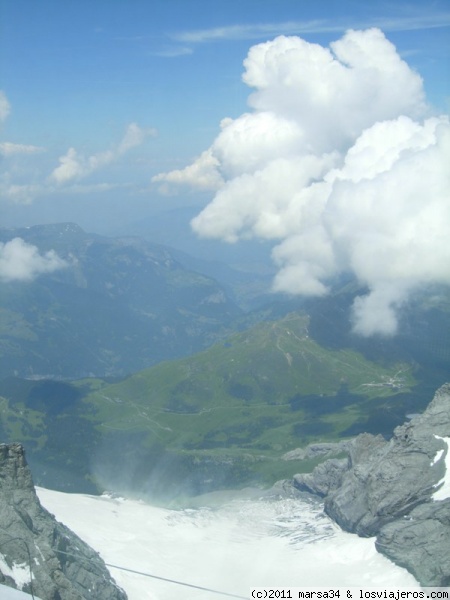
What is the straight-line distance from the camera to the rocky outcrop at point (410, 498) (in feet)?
268

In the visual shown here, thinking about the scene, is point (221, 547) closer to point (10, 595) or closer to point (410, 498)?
point (410, 498)

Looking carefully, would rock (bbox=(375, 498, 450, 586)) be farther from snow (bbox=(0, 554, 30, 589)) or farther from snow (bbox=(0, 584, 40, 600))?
snow (bbox=(0, 584, 40, 600))

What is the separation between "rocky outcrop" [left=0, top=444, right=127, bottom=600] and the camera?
208 feet

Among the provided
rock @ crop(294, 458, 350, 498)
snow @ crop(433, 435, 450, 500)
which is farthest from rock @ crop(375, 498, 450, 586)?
rock @ crop(294, 458, 350, 498)

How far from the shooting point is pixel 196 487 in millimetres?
181500

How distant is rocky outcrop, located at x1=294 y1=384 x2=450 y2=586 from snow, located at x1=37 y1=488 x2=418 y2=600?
7.93 feet

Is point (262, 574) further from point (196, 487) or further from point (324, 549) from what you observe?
point (196, 487)

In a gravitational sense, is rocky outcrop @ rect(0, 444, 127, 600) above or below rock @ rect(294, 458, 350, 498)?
below

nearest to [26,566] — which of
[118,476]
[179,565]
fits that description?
[179,565]

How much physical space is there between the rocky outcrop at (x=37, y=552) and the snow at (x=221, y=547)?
625 cm

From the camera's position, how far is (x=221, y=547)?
103 m

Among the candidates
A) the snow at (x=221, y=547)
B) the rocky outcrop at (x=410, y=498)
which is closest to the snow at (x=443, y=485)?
the rocky outcrop at (x=410, y=498)

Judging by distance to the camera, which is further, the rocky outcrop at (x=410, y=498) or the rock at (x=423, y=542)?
the rocky outcrop at (x=410, y=498)

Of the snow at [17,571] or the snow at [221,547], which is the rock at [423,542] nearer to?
the snow at [221,547]
